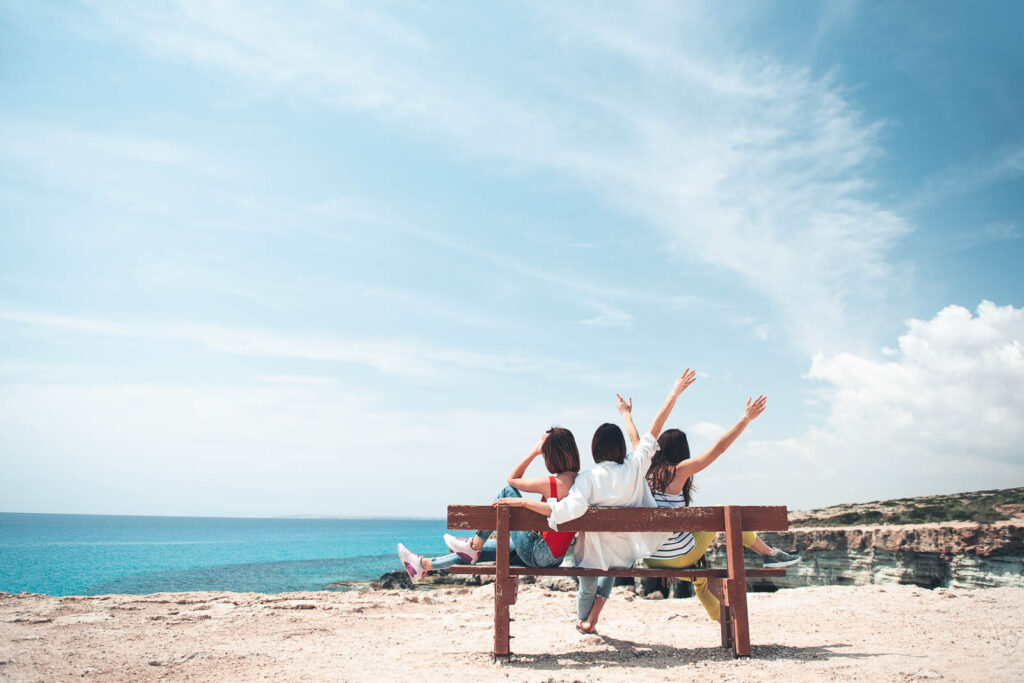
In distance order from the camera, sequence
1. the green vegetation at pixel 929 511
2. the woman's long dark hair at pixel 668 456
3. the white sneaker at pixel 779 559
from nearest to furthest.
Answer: the white sneaker at pixel 779 559 < the woman's long dark hair at pixel 668 456 < the green vegetation at pixel 929 511

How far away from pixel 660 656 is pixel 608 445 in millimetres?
1906

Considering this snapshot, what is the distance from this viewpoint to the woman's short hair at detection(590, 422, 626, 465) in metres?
5.10

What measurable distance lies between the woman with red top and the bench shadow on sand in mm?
774

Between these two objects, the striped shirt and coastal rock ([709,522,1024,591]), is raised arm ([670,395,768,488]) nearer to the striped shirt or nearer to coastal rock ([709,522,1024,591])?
the striped shirt

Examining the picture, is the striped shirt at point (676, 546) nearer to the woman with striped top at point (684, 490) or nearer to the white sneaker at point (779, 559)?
the woman with striped top at point (684, 490)

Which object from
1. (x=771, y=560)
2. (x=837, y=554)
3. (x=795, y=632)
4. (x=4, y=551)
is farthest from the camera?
(x=4, y=551)

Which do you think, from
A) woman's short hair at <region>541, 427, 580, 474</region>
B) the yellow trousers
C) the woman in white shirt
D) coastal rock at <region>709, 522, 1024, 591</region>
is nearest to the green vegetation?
coastal rock at <region>709, 522, 1024, 591</region>

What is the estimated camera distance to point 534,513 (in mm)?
4832

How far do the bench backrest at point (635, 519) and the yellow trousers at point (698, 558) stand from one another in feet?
0.84

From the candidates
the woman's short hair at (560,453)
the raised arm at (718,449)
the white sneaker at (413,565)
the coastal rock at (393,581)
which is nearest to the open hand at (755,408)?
the raised arm at (718,449)

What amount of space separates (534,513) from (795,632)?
149 inches

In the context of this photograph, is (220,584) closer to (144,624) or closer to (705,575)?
(144,624)

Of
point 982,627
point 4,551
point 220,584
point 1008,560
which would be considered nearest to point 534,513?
point 982,627

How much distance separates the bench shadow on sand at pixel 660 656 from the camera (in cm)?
475
